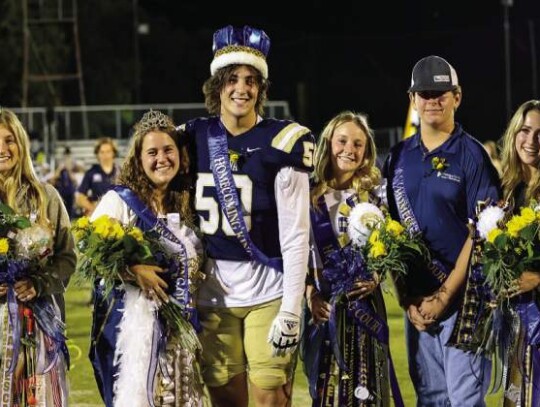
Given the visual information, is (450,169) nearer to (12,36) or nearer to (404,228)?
(404,228)

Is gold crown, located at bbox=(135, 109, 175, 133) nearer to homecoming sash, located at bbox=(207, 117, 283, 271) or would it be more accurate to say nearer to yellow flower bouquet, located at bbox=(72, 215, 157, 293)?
homecoming sash, located at bbox=(207, 117, 283, 271)

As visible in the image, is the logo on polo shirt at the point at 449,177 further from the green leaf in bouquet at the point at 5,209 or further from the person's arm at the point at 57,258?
the green leaf in bouquet at the point at 5,209

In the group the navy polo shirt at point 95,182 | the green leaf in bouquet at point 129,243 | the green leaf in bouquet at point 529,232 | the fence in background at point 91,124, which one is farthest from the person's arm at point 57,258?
the fence in background at point 91,124

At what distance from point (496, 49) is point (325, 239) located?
33715 mm

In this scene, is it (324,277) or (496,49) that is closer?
(324,277)

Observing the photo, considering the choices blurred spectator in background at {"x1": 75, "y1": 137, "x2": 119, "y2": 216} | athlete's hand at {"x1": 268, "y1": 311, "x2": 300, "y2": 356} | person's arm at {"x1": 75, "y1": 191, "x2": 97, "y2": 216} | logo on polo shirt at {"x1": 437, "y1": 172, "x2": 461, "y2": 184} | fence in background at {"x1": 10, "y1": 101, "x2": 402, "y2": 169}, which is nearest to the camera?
athlete's hand at {"x1": 268, "y1": 311, "x2": 300, "y2": 356}

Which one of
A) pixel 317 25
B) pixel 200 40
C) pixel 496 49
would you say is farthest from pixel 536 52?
pixel 200 40

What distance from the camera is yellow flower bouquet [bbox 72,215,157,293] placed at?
5.14 meters

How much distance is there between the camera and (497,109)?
38.0 metres

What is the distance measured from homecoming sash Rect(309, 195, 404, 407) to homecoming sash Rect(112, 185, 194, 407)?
77 centimetres

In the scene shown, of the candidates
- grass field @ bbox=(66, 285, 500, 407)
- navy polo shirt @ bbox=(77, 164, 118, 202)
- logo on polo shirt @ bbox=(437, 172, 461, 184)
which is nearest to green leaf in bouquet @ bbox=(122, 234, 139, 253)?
grass field @ bbox=(66, 285, 500, 407)

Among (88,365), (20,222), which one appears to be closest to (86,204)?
(88,365)

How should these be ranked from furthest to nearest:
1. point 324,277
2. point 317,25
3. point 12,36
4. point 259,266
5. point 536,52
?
point 317,25, point 12,36, point 536,52, point 324,277, point 259,266

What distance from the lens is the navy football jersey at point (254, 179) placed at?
527 cm
